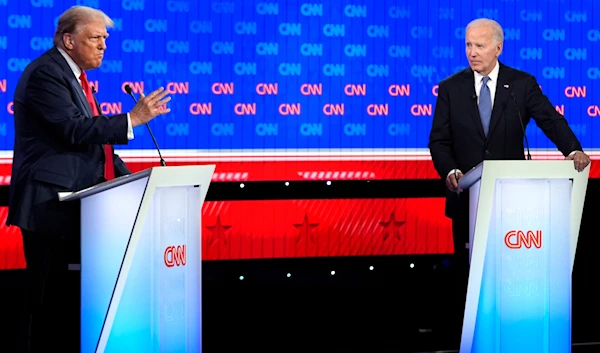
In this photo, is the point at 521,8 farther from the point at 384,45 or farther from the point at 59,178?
the point at 59,178

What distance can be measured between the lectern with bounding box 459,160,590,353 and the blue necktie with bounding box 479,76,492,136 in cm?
68

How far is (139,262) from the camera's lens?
3451mm

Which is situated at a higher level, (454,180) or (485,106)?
(485,106)

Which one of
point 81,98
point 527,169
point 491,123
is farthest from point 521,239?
point 81,98

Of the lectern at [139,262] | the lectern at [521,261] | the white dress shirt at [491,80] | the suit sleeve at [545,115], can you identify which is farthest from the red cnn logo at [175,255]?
the suit sleeve at [545,115]

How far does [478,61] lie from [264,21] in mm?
1579

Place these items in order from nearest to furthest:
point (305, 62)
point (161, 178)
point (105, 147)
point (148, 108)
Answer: point (161, 178), point (148, 108), point (105, 147), point (305, 62)

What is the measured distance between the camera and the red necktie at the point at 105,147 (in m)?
3.82

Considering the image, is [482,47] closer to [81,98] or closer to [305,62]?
[305,62]

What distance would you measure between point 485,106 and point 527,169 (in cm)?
76

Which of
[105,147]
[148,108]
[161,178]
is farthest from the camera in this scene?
[105,147]

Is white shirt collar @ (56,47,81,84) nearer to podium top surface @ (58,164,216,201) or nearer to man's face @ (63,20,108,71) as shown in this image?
man's face @ (63,20,108,71)

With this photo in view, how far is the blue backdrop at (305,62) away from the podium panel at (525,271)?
2033 mm

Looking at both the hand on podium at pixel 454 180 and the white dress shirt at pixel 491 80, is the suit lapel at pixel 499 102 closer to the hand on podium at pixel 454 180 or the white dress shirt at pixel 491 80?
the white dress shirt at pixel 491 80
